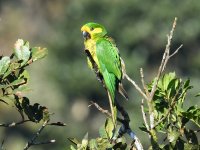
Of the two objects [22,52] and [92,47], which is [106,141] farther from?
[92,47]

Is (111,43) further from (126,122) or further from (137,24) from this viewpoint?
(137,24)

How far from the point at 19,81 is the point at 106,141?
0.53 meters

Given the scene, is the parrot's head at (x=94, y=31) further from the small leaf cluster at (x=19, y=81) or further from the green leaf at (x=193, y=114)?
the green leaf at (x=193, y=114)

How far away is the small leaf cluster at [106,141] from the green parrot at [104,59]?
65cm

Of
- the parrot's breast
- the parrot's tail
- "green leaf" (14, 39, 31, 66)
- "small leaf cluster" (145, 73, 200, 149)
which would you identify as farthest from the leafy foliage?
the parrot's breast

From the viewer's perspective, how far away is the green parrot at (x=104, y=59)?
533 centimetres

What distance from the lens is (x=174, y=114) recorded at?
13.4ft

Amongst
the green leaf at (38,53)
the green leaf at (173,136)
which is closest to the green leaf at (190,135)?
the green leaf at (173,136)

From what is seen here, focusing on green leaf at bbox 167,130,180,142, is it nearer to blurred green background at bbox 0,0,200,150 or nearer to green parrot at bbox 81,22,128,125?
green parrot at bbox 81,22,128,125

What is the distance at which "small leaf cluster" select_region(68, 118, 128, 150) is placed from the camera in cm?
375

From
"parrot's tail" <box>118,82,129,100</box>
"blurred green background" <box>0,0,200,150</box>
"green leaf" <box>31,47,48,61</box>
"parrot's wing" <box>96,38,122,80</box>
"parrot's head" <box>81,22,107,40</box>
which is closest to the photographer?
"green leaf" <box>31,47,48,61</box>

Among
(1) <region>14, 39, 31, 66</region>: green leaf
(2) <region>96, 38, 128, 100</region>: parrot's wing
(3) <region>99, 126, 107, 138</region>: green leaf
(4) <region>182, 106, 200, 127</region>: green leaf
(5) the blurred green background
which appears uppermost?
(5) the blurred green background

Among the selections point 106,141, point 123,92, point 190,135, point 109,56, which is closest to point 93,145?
point 106,141

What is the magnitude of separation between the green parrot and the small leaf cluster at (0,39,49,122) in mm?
732
